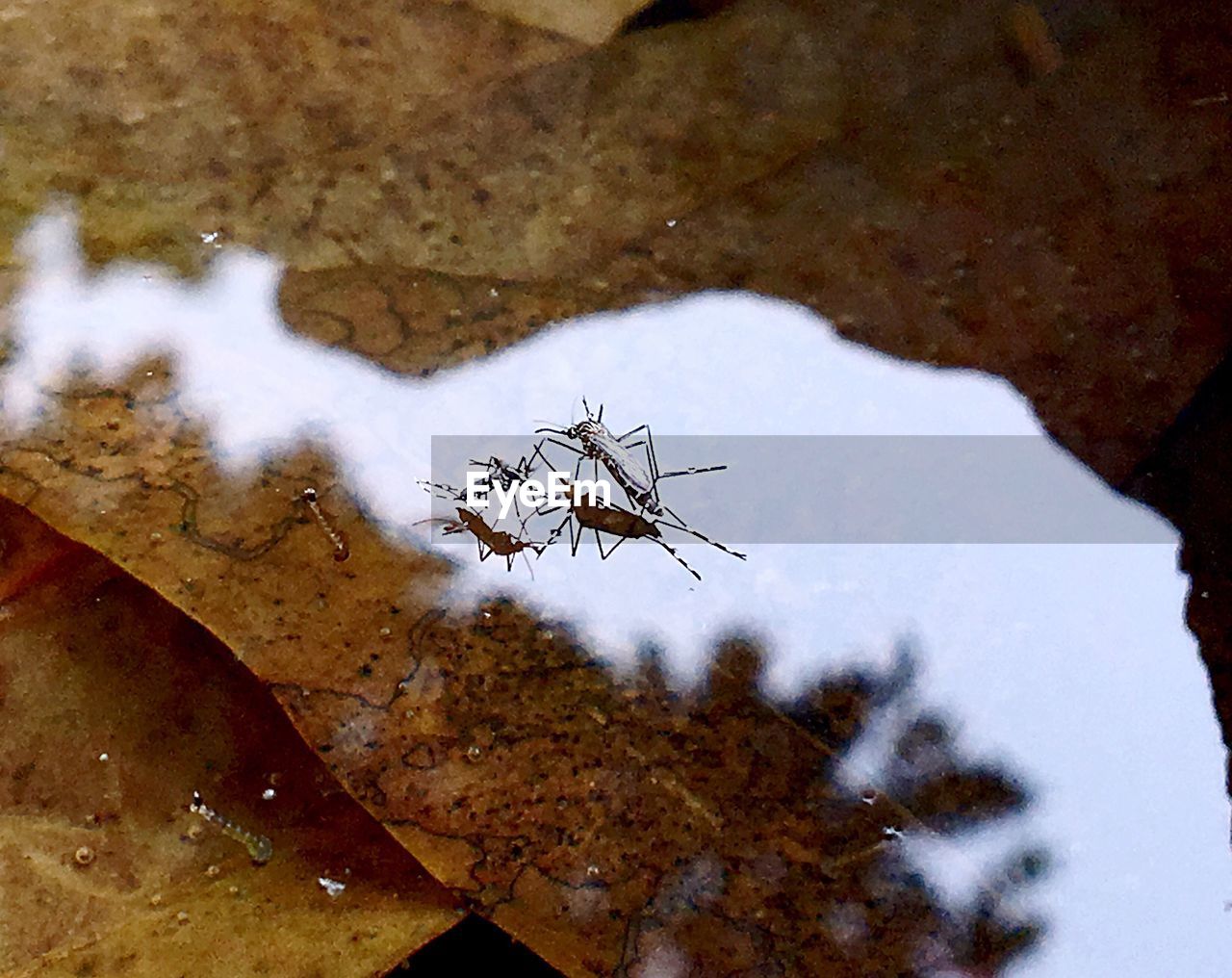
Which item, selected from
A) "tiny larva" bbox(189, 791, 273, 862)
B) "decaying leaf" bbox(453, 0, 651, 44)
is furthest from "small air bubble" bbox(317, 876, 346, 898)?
"decaying leaf" bbox(453, 0, 651, 44)

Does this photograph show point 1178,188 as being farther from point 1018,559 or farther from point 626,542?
point 626,542

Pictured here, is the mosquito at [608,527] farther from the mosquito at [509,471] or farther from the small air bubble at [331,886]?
the small air bubble at [331,886]

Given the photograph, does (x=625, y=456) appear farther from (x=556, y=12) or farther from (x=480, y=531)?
(x=556, y=12)

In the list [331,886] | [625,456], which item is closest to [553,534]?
[625,456]

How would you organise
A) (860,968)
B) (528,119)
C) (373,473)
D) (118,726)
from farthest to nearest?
(528,119), (118,726), (373,473), (860,968)

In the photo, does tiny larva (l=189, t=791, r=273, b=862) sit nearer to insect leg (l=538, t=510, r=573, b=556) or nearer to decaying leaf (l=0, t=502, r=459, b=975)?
decaying leaf (l=0, t=502, r=459, b=975)

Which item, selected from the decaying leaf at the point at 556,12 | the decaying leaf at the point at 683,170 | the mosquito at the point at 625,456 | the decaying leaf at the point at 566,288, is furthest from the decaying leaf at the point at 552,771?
the decaying leaf at the point at 556,12

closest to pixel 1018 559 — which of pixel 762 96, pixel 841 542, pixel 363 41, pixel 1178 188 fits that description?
pixel 841 542
